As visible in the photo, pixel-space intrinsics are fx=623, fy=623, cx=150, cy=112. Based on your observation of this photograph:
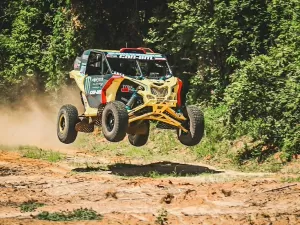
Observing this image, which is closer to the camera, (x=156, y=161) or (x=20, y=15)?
(x=156, y=161)

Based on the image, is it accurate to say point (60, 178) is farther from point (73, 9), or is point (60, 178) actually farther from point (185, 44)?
point (73, 9)

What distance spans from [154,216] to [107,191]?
2.33 metres

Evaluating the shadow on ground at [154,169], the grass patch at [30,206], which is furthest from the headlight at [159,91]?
the grass patch at [30,206]

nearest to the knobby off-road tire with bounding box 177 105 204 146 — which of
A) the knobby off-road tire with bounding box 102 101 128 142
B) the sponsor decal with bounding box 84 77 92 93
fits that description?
the knobby off-road tire with bounding box 102 101 128 142

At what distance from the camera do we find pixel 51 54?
2555cm

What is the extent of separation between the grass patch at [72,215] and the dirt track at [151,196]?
0.55 ft

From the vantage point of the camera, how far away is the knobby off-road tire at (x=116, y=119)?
1290cm

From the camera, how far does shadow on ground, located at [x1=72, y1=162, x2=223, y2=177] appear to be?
13909 millimetres

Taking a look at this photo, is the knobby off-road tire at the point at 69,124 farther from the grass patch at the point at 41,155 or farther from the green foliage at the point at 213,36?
the green foliage at the point at 213,36

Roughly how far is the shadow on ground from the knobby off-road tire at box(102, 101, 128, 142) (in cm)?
109

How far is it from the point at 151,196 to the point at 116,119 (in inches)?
122

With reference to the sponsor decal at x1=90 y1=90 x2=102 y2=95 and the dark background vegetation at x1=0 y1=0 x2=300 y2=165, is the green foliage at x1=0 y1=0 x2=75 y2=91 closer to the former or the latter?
the dark background vegetation at x1=0 y1=0 x2=300 y2=165

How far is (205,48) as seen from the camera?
19109mm

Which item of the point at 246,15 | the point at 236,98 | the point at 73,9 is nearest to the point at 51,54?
the point at 73,9
